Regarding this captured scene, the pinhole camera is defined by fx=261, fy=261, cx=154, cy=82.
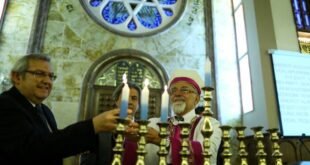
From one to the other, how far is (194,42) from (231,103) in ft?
4.77

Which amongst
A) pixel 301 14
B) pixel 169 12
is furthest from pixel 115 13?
pixel 301 14

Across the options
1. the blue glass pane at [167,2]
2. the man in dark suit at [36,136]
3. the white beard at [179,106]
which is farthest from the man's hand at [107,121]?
the blue glass pane at [167,2]

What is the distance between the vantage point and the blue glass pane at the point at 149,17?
5.72 m

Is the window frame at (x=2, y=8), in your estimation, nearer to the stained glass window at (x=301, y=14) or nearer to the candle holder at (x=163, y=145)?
the candle holder at (x=163, y=145)

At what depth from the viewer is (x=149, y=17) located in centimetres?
583

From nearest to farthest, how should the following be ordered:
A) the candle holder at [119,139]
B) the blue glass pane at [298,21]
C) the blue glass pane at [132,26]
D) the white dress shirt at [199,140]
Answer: the candle holder at [119,139] < the white dress shirt at [199,140] < the blue glass pane at [298,21] < the blue glass pane at [132,26]

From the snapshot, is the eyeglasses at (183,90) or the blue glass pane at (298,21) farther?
the blue glass pane at (298,21)

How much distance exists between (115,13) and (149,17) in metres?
0.75

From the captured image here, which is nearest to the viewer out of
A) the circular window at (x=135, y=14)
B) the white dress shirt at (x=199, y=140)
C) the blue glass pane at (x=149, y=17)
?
the white dress shirt at (x=199, y=140)

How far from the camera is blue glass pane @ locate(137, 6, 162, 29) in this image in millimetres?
5719

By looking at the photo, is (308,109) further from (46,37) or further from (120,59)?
(46,37)

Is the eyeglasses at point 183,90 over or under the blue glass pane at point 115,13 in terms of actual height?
under

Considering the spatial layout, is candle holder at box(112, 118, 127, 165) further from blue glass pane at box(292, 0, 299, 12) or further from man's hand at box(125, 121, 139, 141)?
blue glass pane at box(292, 0, 299, 12)

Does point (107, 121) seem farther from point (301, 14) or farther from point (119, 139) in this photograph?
point (301, 14)
